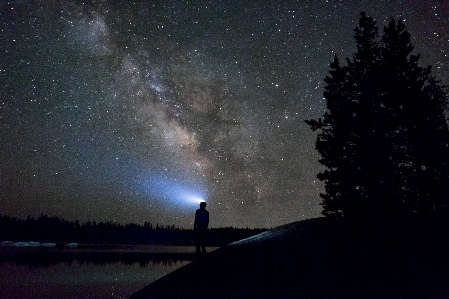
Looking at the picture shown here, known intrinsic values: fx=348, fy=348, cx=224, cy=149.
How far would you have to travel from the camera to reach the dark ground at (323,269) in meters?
8.06

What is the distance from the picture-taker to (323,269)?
9.05 metres

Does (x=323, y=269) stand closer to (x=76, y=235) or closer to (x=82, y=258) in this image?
(x=82, y=258)

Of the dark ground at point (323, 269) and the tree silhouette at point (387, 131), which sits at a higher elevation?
the tree silhouette at point (387, 131)

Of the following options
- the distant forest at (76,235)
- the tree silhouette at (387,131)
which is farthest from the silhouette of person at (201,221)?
the distant forest at (76,235)

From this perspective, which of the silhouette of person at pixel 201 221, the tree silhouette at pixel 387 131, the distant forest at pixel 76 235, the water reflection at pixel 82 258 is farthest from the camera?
the distant forest at pixel 76 235

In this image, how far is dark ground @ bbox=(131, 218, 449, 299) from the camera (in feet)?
26.5

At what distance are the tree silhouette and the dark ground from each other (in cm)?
673

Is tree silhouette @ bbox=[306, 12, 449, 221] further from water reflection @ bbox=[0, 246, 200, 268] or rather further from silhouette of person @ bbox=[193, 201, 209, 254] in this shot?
water reflection @ bbox=[0, 246, 200, 268]

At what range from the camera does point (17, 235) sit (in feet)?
299

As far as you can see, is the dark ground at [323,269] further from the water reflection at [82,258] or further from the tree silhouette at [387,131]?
the water reflection at [82,258]

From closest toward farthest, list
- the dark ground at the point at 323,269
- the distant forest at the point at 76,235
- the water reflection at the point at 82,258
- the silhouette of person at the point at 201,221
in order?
the dark ground at the point at 323,269, the silhouette of person at the point at 201,221, the water reflection at the point at 82,258, the distant forest at the point at 76,235

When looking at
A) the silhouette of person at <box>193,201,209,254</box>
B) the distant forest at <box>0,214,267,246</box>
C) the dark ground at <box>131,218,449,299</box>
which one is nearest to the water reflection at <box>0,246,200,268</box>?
the silhouette of person at <box>193,201,209,254</box>

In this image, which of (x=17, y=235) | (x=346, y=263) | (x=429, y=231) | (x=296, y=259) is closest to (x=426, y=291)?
(x=346, y=263)

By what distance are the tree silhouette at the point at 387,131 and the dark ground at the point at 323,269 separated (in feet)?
22.1
